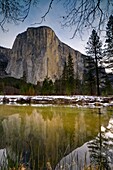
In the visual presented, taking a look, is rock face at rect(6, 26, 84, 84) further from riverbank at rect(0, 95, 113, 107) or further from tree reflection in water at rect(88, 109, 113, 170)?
tree reflection in water at rect(88, 109, 113, 170)

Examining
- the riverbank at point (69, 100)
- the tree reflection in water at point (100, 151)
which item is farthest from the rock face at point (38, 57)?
the tree reflection in water at point (100, 151)

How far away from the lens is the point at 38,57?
11400cm

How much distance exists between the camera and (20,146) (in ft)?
19.2

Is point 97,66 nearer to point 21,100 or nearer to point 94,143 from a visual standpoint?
point 21,100

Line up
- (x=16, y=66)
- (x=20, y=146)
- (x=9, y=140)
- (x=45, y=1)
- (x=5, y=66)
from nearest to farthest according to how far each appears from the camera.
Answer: (x=45, y=1), (x=20, y=146), (x=9, y=140), (x=16, y=66), (x=5, y=66)

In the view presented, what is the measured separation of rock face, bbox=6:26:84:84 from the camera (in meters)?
110

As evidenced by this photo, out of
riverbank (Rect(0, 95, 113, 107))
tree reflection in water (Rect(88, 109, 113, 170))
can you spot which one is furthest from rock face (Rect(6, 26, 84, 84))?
tree reflection in water (Rect(88, 109, 113, 170))

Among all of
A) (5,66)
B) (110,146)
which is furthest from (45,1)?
(5,66)

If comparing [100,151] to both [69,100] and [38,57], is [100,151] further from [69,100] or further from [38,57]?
[38,57]

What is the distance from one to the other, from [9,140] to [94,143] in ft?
7.00

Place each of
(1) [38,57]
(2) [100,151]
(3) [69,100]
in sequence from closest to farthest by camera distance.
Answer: (2) [100,151], (3) [69,100], (1) [38,57]

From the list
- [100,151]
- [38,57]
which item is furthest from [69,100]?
[38,57]

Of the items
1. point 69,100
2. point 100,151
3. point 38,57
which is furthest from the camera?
point 38,57

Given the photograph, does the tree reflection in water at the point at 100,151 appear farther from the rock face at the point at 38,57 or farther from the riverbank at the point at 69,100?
the rock face at the point at 38,57
